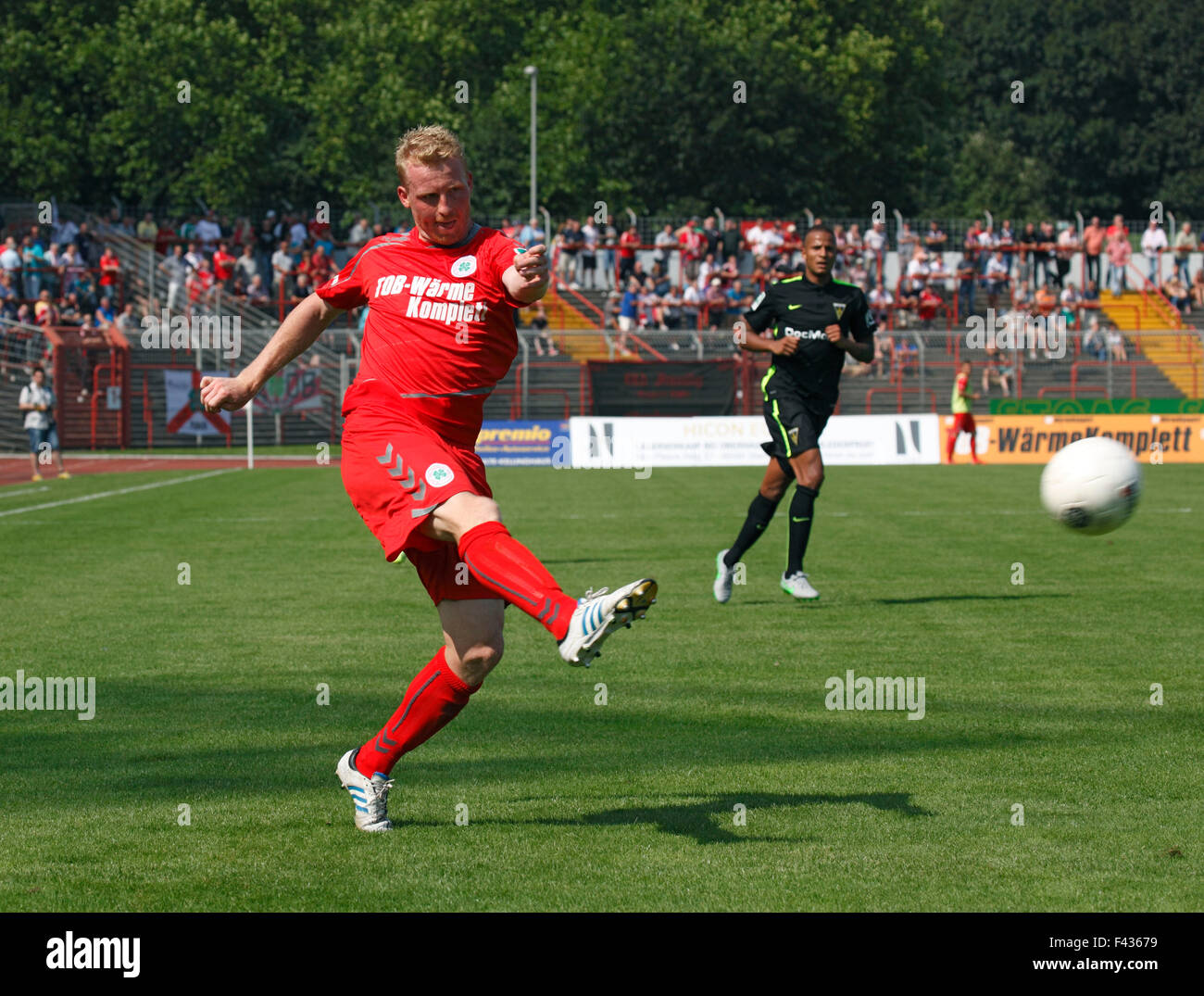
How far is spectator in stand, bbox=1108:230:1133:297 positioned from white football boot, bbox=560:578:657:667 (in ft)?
147

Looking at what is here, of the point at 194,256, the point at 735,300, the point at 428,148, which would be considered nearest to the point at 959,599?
the point at 428,148

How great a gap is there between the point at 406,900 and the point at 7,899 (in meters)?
1.09

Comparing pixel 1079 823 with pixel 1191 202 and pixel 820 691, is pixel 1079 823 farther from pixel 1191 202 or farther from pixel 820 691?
pixel 1191 202

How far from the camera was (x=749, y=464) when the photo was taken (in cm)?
3338

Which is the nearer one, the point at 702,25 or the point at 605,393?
the point at 605,393

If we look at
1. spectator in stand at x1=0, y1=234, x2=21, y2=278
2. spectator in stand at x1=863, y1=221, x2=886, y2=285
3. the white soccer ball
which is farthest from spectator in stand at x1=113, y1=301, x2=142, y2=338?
the white soccer ball

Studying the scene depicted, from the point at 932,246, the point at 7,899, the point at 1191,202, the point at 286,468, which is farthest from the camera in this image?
the point at 1191,202

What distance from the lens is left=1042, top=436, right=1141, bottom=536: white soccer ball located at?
284 inches

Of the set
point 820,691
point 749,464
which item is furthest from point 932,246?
point 820,691

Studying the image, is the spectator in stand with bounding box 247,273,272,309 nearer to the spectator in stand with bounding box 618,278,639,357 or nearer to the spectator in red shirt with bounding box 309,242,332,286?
the spectator in red shirt with bounding box 309,242,332,286

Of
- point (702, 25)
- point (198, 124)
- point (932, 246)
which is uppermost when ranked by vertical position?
point (702, 25)

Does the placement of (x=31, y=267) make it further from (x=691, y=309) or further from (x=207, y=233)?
(x=691, y=309)

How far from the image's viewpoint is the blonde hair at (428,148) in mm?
5363

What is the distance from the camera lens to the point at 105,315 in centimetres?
3981
